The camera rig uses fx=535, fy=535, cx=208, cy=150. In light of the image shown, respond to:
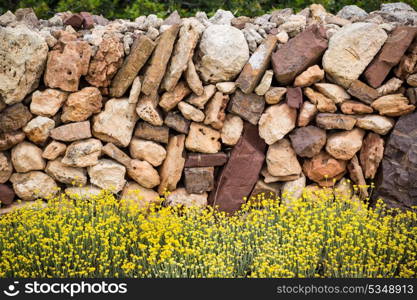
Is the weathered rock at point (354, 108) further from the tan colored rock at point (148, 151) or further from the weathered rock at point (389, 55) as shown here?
the tan colored rock at point (148, 151)

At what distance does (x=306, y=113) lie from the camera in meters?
5.65

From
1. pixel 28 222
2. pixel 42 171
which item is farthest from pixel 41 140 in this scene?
pixel 28 222

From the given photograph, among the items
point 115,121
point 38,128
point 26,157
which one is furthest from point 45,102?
point 115,121

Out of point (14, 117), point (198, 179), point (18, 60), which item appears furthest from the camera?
point (198, 179)

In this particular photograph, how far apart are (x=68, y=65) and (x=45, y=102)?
0.46 metres

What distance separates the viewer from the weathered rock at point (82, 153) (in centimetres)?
557

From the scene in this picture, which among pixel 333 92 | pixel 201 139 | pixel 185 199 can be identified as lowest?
pixel 185 199

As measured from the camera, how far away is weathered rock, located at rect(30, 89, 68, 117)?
18.1 ft

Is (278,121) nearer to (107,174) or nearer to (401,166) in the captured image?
(401,166)

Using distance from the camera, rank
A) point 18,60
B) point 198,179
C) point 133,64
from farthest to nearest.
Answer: point 198,179 < point 133,64 < point 18,60

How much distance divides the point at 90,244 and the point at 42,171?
1.20 metres

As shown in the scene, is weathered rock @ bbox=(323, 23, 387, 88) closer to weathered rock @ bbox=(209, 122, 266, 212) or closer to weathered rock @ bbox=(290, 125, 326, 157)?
weathered rock @ bbox=(290, 125, 326, 157)

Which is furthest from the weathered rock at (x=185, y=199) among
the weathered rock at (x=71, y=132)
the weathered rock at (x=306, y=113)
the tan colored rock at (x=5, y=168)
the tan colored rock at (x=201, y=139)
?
the tan colored rock at (x=5, y=168)

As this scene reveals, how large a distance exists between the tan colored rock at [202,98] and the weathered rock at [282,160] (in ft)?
2.86
